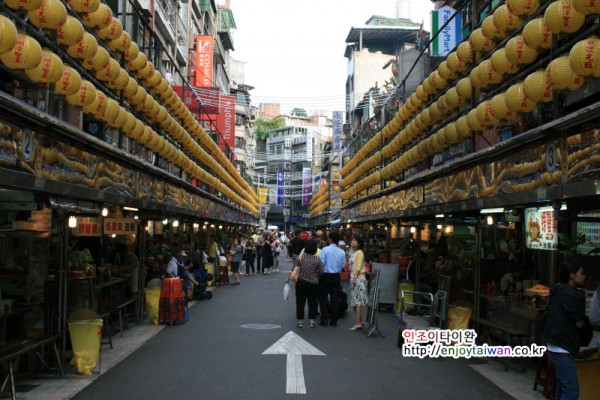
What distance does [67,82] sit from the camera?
31.2 ft

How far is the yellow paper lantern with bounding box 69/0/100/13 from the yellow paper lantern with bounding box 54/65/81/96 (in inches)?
62.1

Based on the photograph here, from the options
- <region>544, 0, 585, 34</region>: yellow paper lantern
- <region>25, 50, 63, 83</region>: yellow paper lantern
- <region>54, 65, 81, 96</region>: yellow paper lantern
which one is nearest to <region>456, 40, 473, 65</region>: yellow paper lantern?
<region>544, 0, 585, 34</region>: yellow paper lantern

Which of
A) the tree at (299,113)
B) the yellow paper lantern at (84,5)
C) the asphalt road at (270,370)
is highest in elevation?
the tree at (299,113)

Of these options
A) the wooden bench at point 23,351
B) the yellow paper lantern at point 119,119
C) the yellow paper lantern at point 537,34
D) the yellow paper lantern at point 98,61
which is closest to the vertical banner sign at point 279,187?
the yellow paper lantern at point 119,119

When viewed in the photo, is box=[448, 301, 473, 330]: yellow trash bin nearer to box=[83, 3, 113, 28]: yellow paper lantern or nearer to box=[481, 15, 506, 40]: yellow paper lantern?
box=[481, 15, 506, 40]: yellow paper lantern

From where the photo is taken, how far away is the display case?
10867 millimetres

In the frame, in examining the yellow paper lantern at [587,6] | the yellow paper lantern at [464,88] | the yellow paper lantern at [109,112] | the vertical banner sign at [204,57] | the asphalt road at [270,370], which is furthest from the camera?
the vertical banner sign at [204,57]

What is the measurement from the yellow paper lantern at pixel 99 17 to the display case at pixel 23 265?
13.0ft

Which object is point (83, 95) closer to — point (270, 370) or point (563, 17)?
point (270, 370)

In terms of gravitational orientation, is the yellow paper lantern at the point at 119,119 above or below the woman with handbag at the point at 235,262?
above

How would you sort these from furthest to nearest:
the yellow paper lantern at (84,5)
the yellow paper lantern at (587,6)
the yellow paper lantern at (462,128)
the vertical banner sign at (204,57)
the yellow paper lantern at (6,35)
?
the vertical banner sign at (204,57)
the yellow paper lantern at (462,128)
the yellow paper lantern at (84,5)
the yellow paper lantern at (587,6)
the yellow paper lantern at (6,35)

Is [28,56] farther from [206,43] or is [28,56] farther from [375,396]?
[206,43]

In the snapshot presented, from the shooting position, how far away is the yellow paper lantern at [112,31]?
476 inches

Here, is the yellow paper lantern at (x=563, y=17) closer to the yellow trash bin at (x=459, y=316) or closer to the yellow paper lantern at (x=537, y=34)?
the yellow paper lantern at (x=537, y=34)
